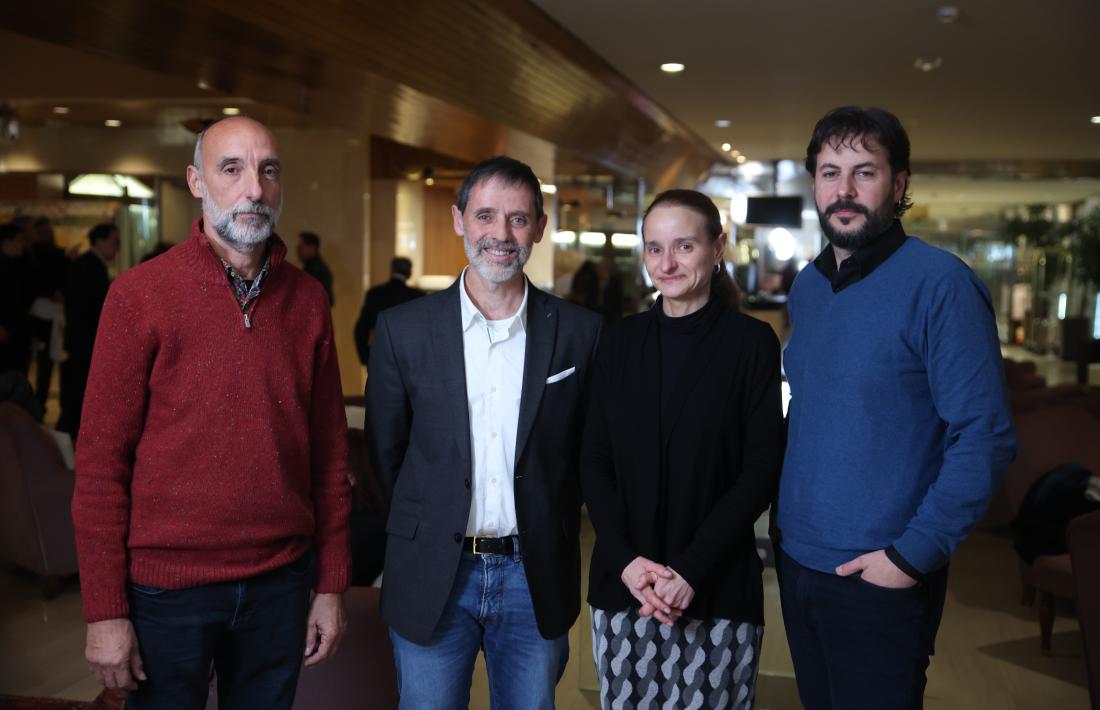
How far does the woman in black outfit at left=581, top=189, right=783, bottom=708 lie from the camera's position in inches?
87.1

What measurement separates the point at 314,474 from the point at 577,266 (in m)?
15.4

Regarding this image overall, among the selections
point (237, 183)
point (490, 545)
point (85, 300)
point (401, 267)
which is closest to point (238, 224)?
point (237, 183)

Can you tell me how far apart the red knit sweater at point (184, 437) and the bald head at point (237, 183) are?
0.07 meters

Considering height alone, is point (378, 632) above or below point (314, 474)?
below

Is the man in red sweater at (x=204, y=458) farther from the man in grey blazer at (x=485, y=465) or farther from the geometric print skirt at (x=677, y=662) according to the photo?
the geometric print skirt at (x=677, y=662)

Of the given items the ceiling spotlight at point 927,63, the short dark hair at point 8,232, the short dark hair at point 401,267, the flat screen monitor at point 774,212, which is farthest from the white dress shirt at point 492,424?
the flat screen monitor at point 774,212

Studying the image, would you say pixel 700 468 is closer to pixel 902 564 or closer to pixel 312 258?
pixel 902 564

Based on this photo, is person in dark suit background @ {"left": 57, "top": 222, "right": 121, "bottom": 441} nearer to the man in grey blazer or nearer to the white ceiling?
the white ceiling

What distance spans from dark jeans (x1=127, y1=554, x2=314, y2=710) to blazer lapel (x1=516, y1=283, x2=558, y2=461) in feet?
1.86

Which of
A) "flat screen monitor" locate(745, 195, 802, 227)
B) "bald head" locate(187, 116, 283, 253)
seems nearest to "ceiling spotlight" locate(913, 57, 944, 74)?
"flat screen monitor" locate(745, 195, 802, 227)

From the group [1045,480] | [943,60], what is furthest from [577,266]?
[1045,480]

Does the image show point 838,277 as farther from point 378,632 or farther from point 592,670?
point 592,670

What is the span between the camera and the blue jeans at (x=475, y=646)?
2.37 metres

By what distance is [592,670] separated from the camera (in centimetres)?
424
